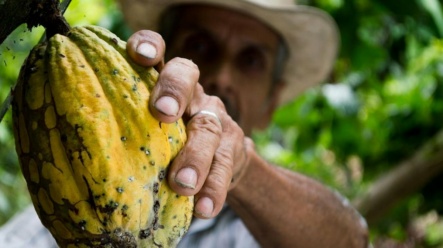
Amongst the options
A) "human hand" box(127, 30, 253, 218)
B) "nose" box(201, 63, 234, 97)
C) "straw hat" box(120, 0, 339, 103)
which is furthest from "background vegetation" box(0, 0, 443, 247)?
"human hand" box(127, 30, 253, 218)

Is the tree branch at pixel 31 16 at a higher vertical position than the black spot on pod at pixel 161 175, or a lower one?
higher

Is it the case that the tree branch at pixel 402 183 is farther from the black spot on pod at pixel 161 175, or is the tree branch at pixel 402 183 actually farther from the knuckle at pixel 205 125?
the black spot on pod at pixel 161 175

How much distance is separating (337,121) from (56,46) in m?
2.49

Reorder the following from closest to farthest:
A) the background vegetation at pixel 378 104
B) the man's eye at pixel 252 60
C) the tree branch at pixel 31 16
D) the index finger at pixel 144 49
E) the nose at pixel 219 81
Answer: the tree branch at pixel 31 16, the index finger at pixel 144 49, the nose at pixel 219 81, the man's eye at pixel 252 60, the background vegetation at pixel 378 104

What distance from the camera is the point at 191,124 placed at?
2.92ft

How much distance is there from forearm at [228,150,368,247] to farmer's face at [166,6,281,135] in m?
0.48

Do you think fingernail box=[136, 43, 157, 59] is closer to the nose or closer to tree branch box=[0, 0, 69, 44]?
tree branch box=[0, 0, 69, 44]

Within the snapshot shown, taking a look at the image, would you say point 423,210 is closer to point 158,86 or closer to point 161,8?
point 161,8

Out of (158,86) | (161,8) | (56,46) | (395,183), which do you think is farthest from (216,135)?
(395,183)

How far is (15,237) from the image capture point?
6.14 feet

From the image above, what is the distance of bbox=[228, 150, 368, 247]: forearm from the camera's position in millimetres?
1444

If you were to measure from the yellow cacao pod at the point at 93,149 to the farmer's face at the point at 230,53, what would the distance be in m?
1.35

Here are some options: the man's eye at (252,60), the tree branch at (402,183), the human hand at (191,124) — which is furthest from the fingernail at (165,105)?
the tree branch at (402,183)

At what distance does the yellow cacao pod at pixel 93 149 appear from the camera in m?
0.71
